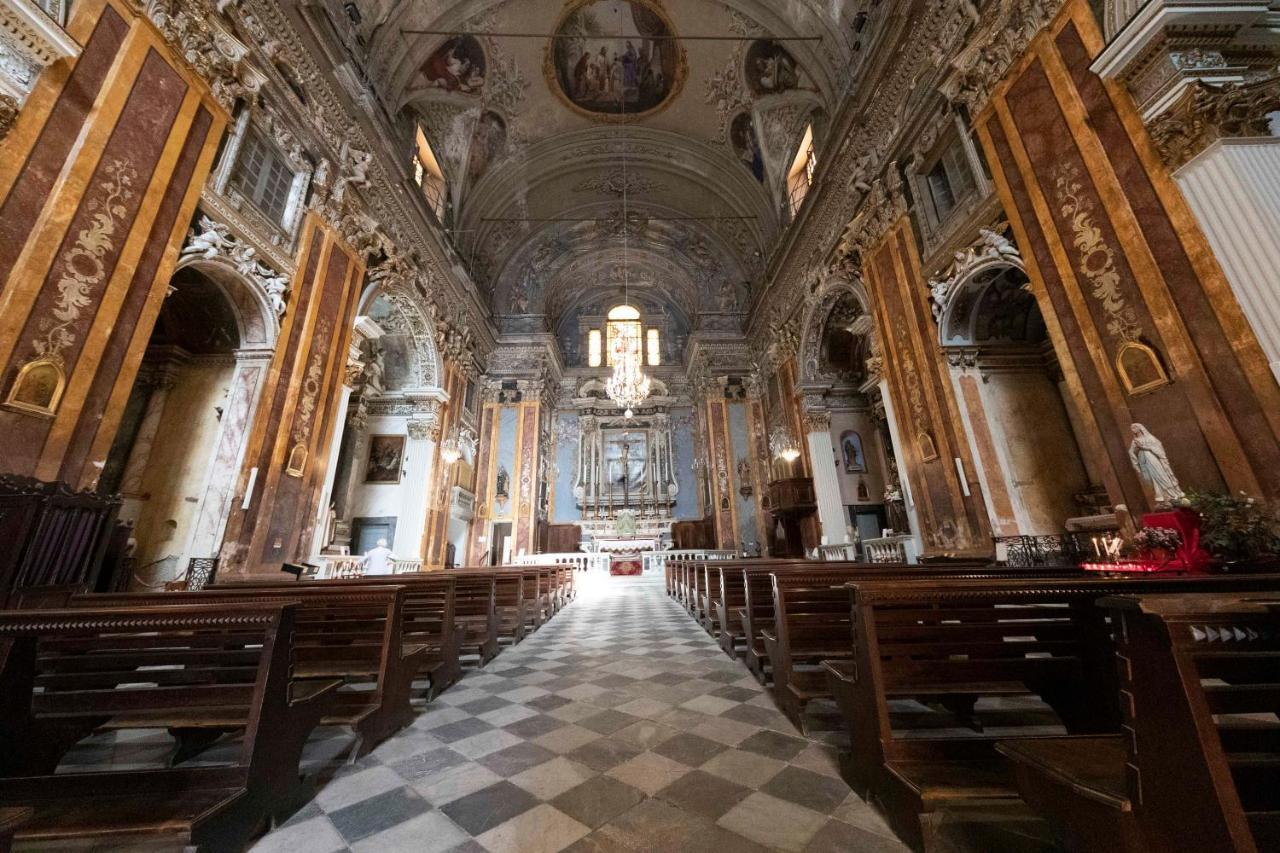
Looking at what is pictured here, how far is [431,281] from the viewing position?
1121 centimetres

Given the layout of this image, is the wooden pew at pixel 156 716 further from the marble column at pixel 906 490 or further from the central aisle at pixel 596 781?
the marble column at pixel 906 490

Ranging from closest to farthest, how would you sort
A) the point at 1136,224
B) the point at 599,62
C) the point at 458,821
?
the point at 458,821 → the point at 1136,224 → the point at 599,62

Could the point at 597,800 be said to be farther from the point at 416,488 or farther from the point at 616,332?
the point at 616,332

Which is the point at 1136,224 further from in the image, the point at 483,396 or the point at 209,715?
the point at 483,396

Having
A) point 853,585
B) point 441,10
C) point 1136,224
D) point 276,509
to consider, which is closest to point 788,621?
point 853,585

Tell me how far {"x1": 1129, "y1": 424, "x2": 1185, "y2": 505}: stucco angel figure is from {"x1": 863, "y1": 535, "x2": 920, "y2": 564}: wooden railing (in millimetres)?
3382

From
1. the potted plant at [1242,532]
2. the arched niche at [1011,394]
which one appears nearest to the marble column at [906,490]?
the arched niche at [1011,394]

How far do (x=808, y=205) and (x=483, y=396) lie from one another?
11.6m

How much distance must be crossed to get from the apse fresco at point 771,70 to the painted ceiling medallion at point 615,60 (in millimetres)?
2036

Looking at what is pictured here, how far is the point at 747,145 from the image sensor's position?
1291cm

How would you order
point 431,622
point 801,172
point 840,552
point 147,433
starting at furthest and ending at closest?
point 801,172, point 840,552, point 147,433, point 431,622

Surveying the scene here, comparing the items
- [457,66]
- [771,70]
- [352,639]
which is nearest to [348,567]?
[352,639]

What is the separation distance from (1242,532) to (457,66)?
14808mm

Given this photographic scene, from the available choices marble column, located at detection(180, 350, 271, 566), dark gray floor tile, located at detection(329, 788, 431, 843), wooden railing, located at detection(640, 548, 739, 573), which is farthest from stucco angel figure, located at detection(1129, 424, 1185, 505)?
wooden railing, located at detection(640, 548, 739, 573)
